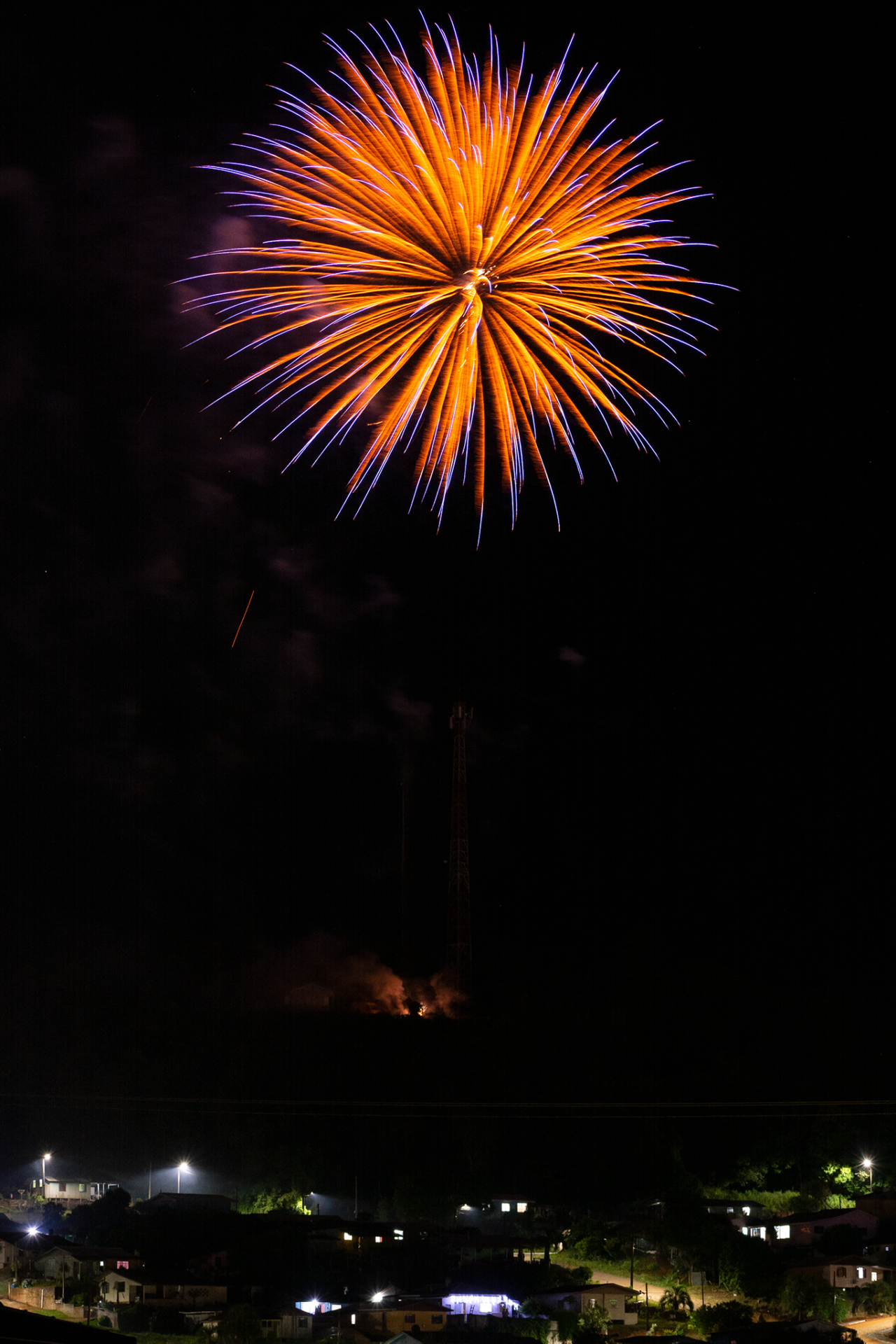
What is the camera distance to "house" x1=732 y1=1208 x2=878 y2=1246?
55.2 ft

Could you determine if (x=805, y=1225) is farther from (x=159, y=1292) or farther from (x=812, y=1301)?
(x=159, y=1292)

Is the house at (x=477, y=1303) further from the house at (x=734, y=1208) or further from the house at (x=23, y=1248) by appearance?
the house at (x=734, y=1208)

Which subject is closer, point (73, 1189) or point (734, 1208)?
point (734, 1208)

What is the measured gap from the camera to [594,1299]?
12.5 meters

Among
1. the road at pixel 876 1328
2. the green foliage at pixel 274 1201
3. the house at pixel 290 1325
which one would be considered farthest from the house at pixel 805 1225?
the house at pixel 290 1325

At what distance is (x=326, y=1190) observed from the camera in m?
20.0

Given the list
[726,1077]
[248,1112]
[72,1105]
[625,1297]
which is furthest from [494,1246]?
[726,1077]

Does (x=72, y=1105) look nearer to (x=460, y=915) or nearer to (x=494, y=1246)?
(x=460, y=915)

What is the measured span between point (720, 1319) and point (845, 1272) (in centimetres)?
321

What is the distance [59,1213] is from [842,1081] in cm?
1698

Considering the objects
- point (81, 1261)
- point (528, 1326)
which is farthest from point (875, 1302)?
point (81, 1261)

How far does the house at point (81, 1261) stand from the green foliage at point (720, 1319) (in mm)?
6029

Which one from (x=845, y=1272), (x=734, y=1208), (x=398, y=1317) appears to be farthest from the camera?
(x=734, y=1208)

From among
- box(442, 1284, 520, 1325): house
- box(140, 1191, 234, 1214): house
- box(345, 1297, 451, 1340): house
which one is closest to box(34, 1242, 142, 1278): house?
box(140, 1191, 234, 1214): house
